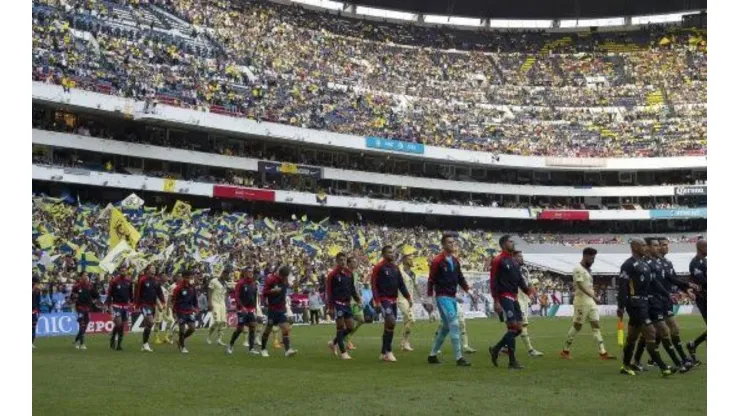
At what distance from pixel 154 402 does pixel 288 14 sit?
63750 millimetres

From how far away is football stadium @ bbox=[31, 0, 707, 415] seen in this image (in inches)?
595

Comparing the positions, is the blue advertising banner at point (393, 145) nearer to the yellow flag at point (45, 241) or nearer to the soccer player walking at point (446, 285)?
the yellow flag at point (45, 241)

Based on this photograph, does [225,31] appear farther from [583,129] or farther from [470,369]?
[470,369]

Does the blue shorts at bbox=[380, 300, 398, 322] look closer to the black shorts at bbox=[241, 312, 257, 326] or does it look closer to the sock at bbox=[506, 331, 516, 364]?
the sock at bbox=[506, 331, 516, 364]

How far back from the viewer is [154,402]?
12.0 m

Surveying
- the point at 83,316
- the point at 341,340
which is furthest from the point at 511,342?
the point at 83,316

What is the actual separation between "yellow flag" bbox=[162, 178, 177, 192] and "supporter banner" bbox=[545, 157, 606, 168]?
32.1 metres

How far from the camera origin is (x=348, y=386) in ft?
44.9

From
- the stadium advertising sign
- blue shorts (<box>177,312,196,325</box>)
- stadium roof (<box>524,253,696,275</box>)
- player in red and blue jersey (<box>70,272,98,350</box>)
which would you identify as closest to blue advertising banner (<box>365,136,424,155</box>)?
stadium roof (<box>524,253,696,275</box>)

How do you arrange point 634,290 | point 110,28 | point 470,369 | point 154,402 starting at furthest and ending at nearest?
1. point 110,28
2. point 470,369
3. point 634,290
4. point 154,402

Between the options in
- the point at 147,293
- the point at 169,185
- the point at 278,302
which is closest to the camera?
the point at 278,302

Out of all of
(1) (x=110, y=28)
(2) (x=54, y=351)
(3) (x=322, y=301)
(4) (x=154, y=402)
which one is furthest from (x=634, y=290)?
(1) (x=110, y=28)

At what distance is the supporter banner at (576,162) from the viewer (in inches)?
2825

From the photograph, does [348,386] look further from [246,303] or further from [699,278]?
[246,303]
